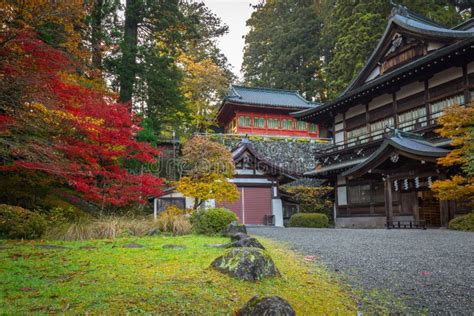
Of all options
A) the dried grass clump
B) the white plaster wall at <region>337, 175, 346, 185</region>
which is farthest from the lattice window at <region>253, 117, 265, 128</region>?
the dried grass clump

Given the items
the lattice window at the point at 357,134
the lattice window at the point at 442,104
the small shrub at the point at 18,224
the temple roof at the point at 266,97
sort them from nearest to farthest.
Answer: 1. the small shrub at the point at 18,224
2. the lattice window at the point at 442,104
3. the lattice window at the point at 357,134
4. the temple roof at the point at 266,97

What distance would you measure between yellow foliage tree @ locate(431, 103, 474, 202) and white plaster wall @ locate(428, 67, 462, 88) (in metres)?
3.60

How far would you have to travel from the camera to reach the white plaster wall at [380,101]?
1901 cm

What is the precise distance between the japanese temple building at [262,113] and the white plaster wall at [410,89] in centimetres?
1356

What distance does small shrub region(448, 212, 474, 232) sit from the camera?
11632mm

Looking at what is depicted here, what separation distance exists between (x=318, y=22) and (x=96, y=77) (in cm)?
3047

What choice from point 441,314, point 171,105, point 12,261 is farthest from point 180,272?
point 171,105

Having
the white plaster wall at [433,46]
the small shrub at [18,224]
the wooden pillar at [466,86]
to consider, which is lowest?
the small shrub at [18,224]

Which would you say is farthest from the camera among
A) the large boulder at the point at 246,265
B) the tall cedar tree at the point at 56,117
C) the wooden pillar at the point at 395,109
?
the wooden pillar at the point at 395,109

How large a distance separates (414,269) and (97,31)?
1645cm

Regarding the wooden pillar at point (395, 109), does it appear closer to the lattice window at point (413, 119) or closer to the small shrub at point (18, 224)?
the lattice window at point (413, 119)

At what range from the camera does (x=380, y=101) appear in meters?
19.7

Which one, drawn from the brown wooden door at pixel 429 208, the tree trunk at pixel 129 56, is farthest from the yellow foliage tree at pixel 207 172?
the brown wooden door at pixel 429 208

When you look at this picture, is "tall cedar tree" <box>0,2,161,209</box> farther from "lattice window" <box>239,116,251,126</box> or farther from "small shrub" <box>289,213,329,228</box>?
"lattice window" <box>239,116,251,126</box>
